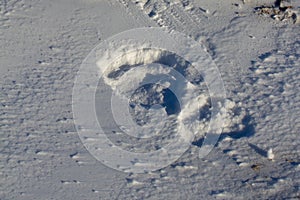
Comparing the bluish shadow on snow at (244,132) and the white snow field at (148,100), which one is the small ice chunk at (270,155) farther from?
the bluish shadow on snow at (244,132)

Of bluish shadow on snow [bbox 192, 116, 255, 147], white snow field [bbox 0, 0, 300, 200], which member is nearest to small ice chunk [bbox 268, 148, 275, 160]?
white snow field [bbox 0, 0, 300, 200]

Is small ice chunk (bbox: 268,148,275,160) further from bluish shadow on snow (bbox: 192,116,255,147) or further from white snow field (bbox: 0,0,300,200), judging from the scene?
bluish shadow on snow (bbox: 192,116,255,147)

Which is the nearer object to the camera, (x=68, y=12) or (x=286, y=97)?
(x=286, y=97)

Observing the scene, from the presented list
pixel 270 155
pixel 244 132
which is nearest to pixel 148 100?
pixel 244 132

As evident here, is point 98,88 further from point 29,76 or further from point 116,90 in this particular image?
point 29,76

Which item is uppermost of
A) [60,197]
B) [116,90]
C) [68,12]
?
[68,12]

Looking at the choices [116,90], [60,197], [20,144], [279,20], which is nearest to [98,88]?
[116,90]

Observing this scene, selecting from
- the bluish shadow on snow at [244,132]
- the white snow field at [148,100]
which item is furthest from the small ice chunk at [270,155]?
the bluish shadow on snow at [244,132]

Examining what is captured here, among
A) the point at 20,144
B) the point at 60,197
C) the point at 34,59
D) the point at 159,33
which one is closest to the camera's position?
the point at 60,197
